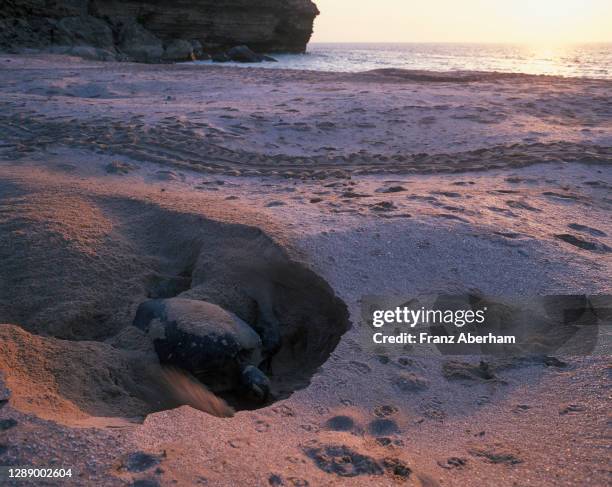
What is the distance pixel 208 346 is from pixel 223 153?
9.01ft

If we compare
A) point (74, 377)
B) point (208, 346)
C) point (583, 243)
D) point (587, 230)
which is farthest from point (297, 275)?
point (587, 230)

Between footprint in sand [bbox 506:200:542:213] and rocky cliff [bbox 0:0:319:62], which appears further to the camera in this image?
rocky cliff [bbox 0:0:319:62]

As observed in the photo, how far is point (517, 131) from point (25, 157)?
14.4ft

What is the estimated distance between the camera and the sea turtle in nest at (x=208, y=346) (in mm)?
2092

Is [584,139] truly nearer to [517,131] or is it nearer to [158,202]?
[517,131]

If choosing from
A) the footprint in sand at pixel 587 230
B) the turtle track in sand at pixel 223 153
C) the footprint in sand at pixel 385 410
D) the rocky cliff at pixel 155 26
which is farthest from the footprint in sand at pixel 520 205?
the rocky cliff at pixel 155 26

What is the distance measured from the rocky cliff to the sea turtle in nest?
46.7ft

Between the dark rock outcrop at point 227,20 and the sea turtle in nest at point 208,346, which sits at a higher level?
the dark rock outcrop at point 227,20

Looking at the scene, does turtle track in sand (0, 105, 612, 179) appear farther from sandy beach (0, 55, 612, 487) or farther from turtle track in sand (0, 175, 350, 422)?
turtle track in sand (0, 175, 350, 422)

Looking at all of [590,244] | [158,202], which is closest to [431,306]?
[590,244]

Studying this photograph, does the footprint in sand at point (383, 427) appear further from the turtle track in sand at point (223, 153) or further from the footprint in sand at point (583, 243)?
the turtle track in sand at point (223, 153)

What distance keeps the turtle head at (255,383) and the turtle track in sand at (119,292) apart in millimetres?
55

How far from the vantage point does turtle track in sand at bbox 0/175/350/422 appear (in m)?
1.89

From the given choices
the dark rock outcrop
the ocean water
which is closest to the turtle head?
the ocean water
